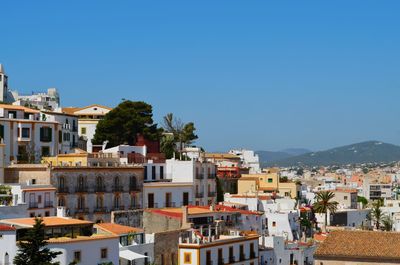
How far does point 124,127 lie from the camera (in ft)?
251

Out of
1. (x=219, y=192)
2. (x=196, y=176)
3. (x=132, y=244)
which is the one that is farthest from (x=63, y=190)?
(x=219, y=192)

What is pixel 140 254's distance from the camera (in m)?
50.5

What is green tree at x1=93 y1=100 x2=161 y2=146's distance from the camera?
76.7m

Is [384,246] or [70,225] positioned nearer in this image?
[70,225]

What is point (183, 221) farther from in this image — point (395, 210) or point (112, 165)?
point (395, 210)

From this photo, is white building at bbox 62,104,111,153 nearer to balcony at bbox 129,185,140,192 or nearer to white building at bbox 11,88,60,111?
white building at bbox 11,88,60,111

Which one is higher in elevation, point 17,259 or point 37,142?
point 37,142

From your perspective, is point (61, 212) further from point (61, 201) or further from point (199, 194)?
point (199, 194)

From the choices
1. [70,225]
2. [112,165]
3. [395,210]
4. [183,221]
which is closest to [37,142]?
[112,165]

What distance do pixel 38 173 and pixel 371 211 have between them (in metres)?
56.7

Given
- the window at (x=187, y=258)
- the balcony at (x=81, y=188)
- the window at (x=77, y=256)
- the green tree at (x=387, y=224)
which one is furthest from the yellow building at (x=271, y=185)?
the window at (x=77, y=256)

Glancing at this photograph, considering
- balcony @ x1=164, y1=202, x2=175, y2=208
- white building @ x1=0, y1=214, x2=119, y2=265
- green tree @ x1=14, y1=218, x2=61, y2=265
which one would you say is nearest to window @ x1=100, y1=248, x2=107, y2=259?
white building @ x1=0, y1=214, x2=119, y2=265

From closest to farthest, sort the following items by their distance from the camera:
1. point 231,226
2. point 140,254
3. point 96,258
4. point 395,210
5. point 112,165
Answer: point 96,258
point 140,254
point 112,165
point 231,226
point 395,210

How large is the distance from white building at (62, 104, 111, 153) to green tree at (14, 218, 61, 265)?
4356 centimetres
